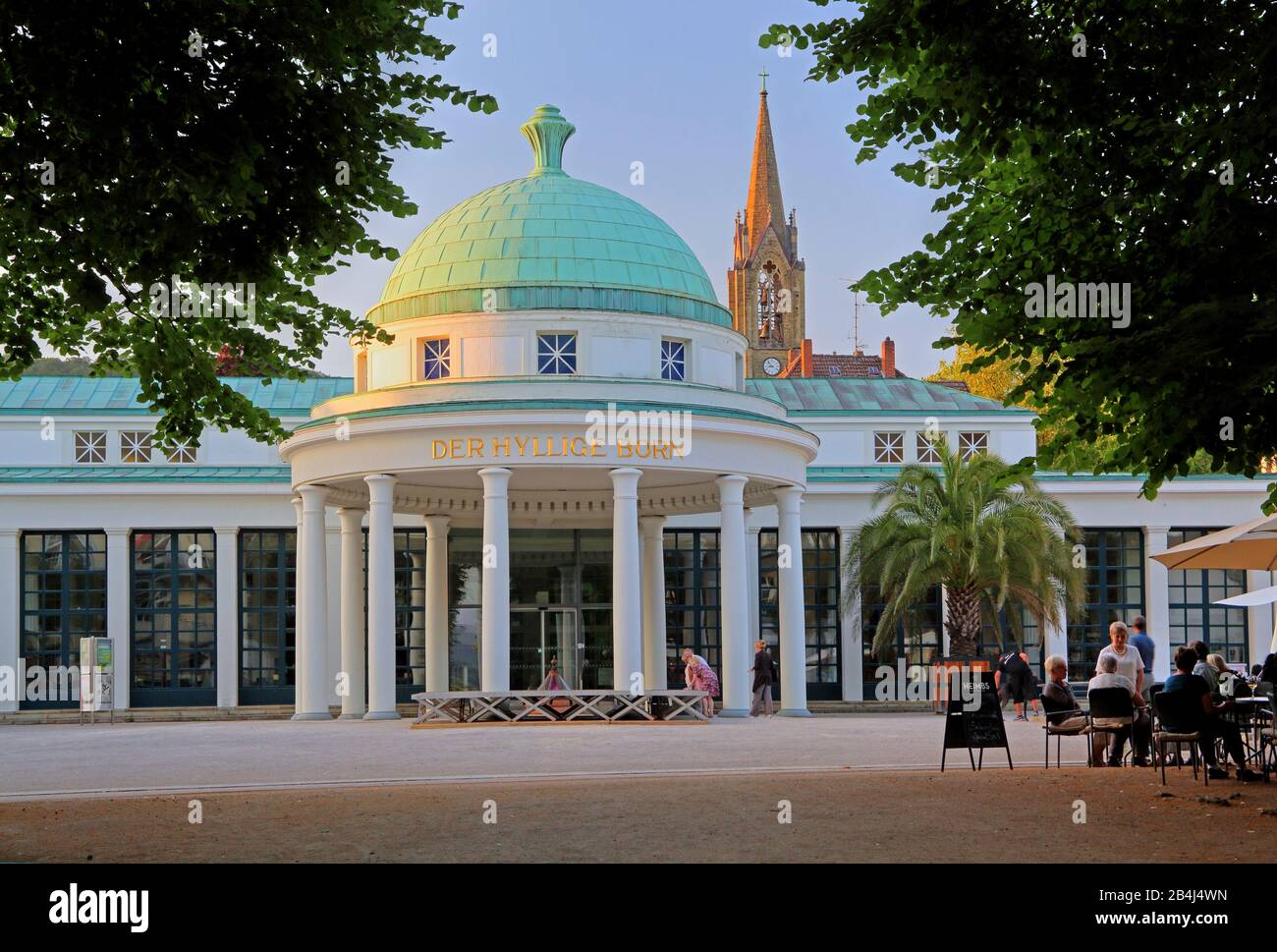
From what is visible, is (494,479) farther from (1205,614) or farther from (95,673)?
(1205,614)

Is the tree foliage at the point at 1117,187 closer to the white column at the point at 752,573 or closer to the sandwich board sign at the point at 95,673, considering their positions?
the white column at the point at 752,573

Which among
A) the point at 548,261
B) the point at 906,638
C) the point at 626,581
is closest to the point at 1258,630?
the point at 906,638

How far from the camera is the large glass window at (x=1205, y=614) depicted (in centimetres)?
4562

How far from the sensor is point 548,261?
36.7m

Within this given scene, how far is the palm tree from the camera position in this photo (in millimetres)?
38719

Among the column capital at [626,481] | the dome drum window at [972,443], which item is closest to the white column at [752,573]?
the dome drum window at [972,443]

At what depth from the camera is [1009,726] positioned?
31.7m

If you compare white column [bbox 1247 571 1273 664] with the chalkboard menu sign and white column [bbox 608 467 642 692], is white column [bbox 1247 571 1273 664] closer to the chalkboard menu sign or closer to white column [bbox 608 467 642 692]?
white column [bbox 608 467 642 692]

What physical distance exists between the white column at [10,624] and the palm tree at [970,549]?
810 inches

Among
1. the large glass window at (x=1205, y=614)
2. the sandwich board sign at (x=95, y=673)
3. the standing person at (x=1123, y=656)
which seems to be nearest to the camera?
the standing person at (x=1123, y=656)

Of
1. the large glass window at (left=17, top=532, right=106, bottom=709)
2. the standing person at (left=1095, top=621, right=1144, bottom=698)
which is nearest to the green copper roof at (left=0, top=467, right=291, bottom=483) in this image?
the large glass window at (left=17, top=532, right=106, bottom=709)

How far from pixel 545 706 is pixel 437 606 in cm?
899
